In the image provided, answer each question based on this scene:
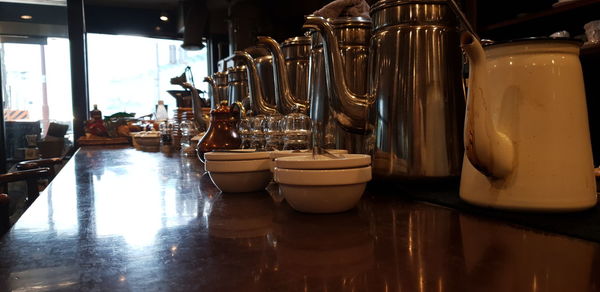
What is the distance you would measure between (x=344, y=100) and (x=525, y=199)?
373mm

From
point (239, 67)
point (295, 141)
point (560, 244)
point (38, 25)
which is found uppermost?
point (38, 25)

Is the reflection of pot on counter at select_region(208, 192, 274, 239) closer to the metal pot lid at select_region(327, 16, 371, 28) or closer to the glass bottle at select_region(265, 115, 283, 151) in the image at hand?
the glass bottle at select_region(265, 115, 283, 151)

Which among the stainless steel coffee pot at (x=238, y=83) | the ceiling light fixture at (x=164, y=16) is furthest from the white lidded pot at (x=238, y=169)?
the ceiling light fixture at (x=164, y=16)

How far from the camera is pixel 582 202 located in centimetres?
56

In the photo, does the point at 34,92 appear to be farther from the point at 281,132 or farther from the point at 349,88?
the point at 349,88

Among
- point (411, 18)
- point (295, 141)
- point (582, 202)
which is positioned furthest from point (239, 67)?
point (582, 202)

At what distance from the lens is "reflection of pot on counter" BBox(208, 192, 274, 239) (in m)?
0.52

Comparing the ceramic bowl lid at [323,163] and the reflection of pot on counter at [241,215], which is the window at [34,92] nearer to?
the reflection of pot on counter at [241,215]

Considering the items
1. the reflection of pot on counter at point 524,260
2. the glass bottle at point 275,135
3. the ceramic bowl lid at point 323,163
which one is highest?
the glass bottle at point 275,135

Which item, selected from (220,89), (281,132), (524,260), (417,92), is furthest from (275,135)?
(220,89)

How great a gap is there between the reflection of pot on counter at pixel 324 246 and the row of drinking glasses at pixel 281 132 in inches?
12.4

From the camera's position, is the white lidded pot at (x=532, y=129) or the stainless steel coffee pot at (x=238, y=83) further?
the stainless steel coffee pot at (x=238, y=83)

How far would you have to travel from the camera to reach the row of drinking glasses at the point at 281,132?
35.9 inches

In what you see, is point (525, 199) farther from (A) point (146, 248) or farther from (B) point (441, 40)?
(A) point (146, 248)
